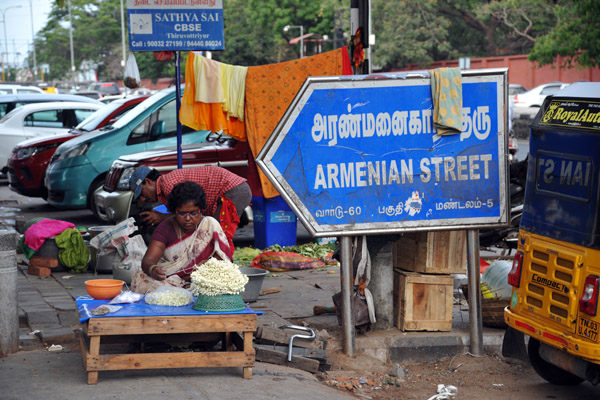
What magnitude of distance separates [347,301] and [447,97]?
1723 mm

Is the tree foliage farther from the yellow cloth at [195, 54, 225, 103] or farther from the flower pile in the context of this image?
the flower pile

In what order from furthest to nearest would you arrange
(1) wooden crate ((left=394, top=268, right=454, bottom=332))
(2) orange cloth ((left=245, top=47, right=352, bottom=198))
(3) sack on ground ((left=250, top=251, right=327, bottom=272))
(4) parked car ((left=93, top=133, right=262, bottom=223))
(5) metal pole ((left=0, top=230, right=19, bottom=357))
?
1. (4) parked car ((left=93, top=133, right=262, bottom=223))
2. (2) orange cloth ((left=245, top=47, right=352, bottom=198))
3. (3) sack on ground ((left=250, top=251, right=327, bottom=272))
4. (1) wooden crate ((left=394, top=268, right=454, bottom=332))
5. (5) metal pole ((left=0, top=230, right=19, bottom=357))

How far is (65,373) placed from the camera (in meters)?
5.25

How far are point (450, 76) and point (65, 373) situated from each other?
3480mm

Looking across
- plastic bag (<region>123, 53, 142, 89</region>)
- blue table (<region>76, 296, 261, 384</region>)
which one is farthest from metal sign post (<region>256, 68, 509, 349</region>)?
plastic bag (<region>123, 53, 142, 89</region>)

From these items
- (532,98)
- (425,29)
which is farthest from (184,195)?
(425,29)

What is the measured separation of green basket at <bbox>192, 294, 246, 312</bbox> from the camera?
5152mm

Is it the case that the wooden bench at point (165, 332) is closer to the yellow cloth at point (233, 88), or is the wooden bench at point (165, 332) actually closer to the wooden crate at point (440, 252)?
the wooden crate at point (440, 252)

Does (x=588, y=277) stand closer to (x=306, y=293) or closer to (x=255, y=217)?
(x=306, y=293)

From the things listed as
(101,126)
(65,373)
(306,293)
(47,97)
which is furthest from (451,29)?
(65,373)

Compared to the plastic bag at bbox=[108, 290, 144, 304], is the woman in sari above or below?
above

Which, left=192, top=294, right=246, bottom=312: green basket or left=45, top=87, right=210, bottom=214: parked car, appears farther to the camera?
left=45, top=87, right=210, bottom=214: parked car

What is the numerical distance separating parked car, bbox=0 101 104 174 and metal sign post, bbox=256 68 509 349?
1186 cm

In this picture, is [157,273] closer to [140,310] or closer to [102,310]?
[140,310]
